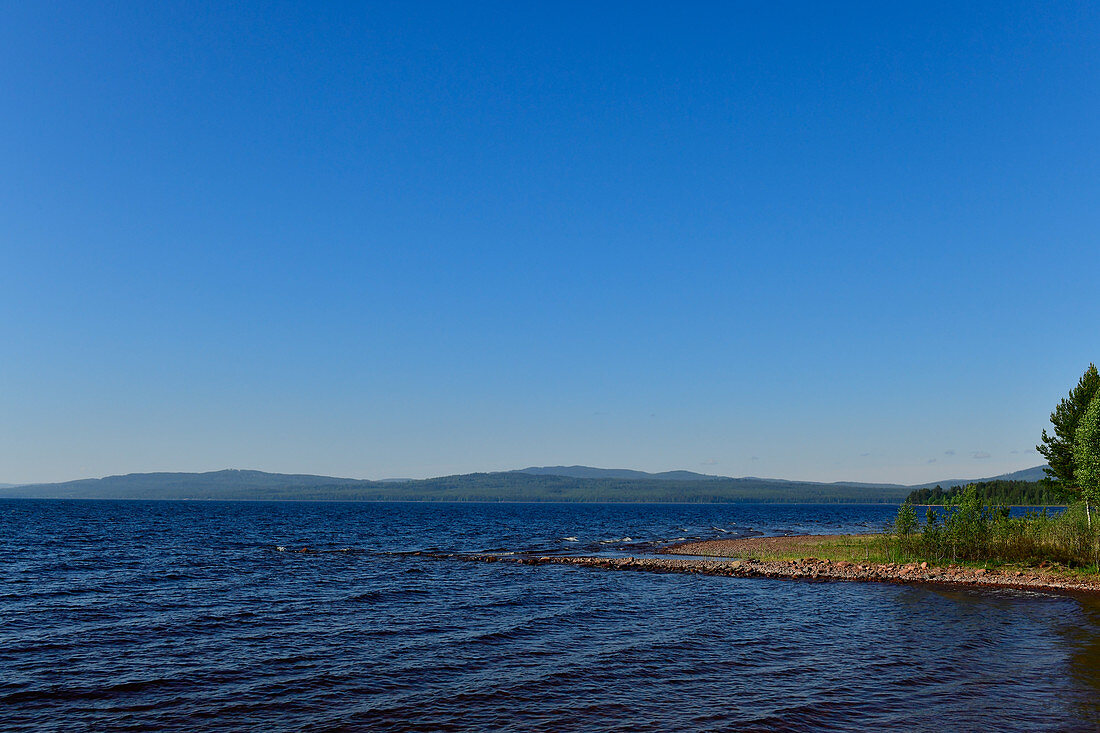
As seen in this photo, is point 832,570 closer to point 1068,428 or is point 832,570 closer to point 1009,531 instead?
point 1009,531

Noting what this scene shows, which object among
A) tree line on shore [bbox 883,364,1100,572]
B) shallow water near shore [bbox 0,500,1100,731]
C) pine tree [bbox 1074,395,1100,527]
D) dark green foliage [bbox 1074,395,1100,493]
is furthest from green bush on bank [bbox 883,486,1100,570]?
shallow water near shore [bbox 0,500,1100,731]

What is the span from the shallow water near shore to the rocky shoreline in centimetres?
284

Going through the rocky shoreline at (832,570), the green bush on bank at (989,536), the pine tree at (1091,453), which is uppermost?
the pine tree at (1091,453)

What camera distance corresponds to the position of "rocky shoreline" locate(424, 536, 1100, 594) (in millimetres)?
43656

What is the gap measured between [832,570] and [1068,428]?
27368 mm

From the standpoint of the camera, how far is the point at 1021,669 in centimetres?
2500

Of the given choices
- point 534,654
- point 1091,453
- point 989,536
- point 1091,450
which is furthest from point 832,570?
point 534,654

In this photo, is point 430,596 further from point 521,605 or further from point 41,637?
point 41,637

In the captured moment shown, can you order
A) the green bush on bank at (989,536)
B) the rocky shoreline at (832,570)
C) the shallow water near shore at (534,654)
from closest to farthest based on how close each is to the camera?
the shallow water near shore at (534,654) → the rocky shoreline at (832,570) → the green bush on bank at (989,536)

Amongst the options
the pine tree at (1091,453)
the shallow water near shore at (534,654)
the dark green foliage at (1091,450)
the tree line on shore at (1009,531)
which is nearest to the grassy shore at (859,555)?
the tree line on shore at (1009,531)

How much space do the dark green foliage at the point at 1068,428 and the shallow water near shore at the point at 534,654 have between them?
2667 centimetres

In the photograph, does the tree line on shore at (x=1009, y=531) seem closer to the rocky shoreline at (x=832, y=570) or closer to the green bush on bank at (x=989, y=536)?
the green bush on bank at (x=989, y=536)

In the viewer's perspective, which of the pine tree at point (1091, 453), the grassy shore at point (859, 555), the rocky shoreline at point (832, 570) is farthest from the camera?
the pine tree at point (1091, 453)

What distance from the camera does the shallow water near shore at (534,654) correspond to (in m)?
20.5
